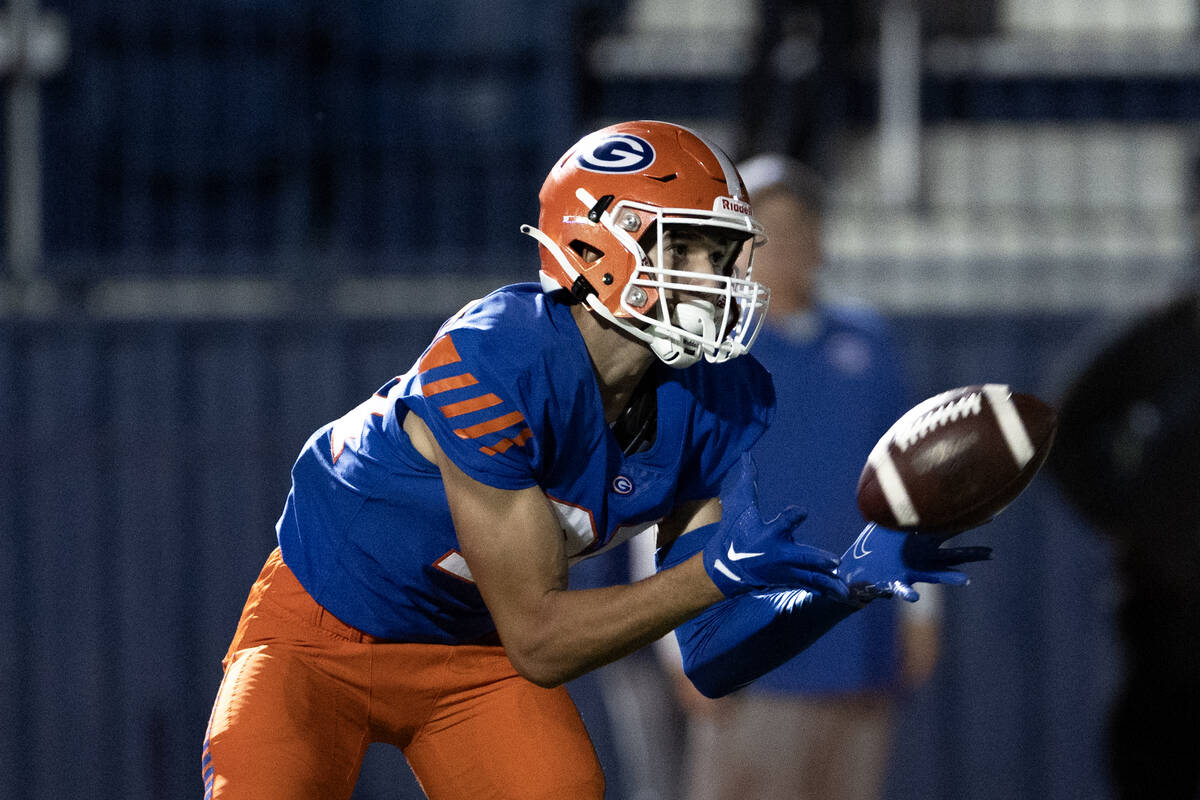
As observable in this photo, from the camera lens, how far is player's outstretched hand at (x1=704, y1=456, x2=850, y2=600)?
2002mm

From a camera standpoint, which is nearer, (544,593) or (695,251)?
(544,593)

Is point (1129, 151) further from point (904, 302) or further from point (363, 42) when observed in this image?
point (363, 42)

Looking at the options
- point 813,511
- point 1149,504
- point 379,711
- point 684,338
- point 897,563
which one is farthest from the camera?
point 1149,504

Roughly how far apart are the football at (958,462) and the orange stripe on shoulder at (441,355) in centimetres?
67

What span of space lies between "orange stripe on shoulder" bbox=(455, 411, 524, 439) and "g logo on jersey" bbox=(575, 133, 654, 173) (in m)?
0.47

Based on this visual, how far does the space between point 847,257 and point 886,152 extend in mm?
726

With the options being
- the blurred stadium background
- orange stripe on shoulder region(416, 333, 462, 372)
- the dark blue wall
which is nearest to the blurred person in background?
the dark blue wall

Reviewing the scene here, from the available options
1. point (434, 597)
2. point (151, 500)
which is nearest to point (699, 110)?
point (151, 500)

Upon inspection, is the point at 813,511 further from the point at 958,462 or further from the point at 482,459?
the point at 482,459

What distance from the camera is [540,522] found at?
214cm

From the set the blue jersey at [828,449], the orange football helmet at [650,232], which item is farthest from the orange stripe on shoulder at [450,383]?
the blue jersey at [828,449]

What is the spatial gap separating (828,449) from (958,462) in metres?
1.61

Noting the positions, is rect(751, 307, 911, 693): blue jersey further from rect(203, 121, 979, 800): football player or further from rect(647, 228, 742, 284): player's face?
rect(647, 228, 742, 284): player's face

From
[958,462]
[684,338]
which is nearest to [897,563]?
[958,462]
